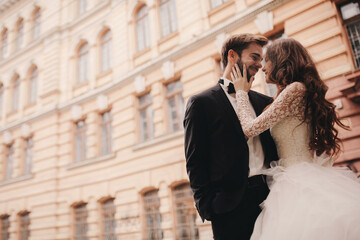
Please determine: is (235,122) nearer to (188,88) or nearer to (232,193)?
(232,193)

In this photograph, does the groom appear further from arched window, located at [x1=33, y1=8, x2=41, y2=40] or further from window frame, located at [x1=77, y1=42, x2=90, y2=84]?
arched window, located at [x1=33, y1=8, x2=41, y2=40]

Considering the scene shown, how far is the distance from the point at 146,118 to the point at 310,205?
8.60 metres

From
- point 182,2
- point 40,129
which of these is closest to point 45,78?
point 40,129

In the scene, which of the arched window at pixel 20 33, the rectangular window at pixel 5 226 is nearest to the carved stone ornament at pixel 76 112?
the rectangular window at pixel 5 226

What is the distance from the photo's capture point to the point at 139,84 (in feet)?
33.2

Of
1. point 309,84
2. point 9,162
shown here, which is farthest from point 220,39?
point 9,162

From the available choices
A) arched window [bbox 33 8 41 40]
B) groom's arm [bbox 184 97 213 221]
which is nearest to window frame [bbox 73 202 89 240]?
arched window [bbox 33 8 41 40]

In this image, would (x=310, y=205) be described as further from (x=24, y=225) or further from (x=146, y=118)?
(x=24, y=225)

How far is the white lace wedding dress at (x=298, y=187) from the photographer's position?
66.0 inches

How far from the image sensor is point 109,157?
1038 centimetres

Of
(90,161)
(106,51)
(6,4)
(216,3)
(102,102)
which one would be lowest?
(90,161)

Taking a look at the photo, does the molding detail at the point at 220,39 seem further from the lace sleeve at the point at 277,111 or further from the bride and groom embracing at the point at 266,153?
the lace sleeve at the point at 277,111

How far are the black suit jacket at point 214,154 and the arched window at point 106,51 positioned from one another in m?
10.4

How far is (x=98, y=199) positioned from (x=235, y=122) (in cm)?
938
